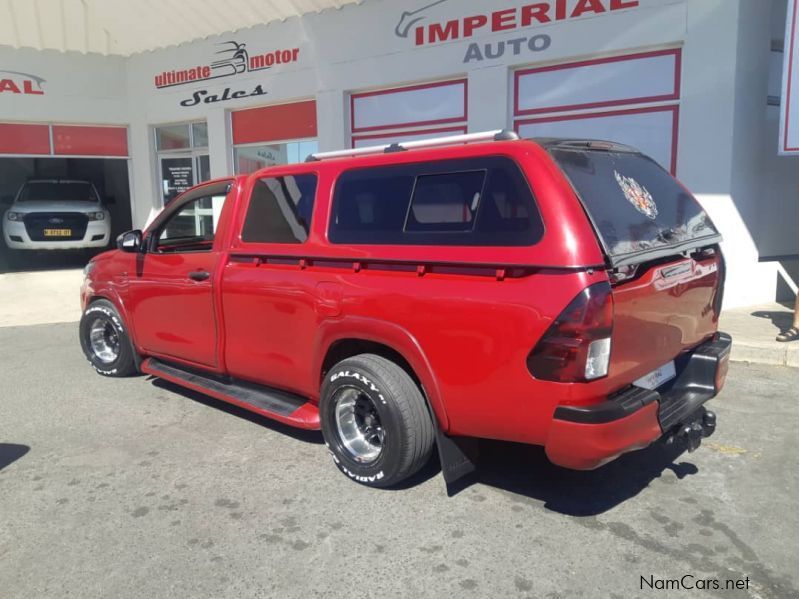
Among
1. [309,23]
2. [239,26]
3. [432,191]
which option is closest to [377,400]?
[432,191]

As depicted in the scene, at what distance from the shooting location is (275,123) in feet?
41.2

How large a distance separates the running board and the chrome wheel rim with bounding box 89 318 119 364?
92 centimetres

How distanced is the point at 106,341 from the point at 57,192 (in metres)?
10.5

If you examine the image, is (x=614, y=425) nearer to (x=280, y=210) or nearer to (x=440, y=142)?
(x=440, y=142)

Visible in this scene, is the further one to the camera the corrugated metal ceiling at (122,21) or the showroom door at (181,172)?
the showroom door at (181,172)

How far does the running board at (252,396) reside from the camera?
4.06 m

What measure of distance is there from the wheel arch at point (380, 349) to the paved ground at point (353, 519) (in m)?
0.62

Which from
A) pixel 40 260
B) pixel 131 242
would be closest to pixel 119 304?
pixel 131 242

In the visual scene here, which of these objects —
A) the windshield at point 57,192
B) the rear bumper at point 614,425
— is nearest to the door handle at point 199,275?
the rear bumper at point 614,425

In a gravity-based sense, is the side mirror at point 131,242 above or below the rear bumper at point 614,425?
above

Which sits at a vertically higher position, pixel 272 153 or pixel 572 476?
pixel 272 153

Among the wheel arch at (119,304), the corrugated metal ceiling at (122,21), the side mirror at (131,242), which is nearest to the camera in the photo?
the side mirror at (131,242)

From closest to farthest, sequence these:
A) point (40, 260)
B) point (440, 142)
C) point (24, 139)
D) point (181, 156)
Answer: point (440, 142), point (24, 139), point (181, 156), point (40, 260)

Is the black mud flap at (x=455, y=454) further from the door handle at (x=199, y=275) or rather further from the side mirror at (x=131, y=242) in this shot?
the side mirror at (x=131, y=242)
